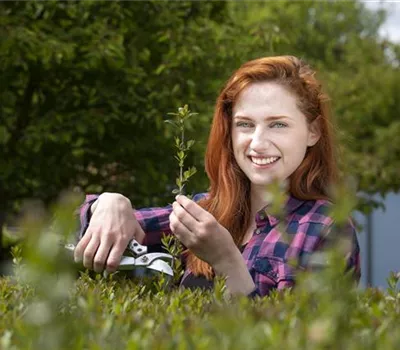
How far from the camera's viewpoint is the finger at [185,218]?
8.56 feet

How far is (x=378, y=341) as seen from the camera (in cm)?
149

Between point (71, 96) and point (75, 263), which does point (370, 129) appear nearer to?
point (71, 96)

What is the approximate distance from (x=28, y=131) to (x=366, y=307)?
6.02 meters

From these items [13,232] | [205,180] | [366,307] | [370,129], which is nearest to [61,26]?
[205,180]

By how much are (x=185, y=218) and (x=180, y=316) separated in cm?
80

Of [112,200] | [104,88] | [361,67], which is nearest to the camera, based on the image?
[112,200]

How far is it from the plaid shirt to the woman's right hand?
0.18 meters

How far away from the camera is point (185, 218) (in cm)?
261

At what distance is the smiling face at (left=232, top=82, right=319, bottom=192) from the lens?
10.5 ft

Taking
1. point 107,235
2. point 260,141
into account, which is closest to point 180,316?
point 107,235

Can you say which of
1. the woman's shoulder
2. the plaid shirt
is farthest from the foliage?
the woman's shoulder

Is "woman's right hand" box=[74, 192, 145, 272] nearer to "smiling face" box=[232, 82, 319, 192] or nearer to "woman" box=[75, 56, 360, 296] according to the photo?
"woman" box=[75, 56, 360, 296]

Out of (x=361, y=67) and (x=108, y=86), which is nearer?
(x=108, y=86)

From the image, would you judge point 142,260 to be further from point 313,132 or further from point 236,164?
point 313,132
